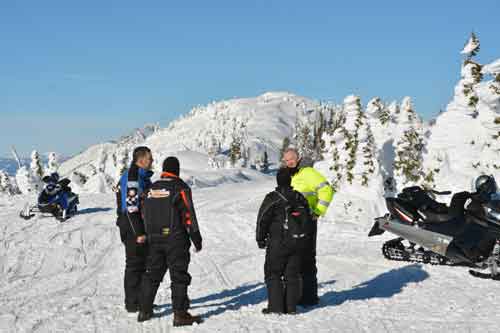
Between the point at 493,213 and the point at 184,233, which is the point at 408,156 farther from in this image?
the point at 184,233

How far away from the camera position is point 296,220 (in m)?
6.14

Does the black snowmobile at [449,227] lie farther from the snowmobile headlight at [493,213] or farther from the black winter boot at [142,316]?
the black winter boot at [142,316]

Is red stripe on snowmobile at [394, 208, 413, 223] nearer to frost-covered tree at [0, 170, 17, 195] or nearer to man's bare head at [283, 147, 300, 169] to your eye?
man's bare head at [283, 147, 300, 169]

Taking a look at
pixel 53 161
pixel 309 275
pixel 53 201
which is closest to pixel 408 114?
pixel 53 201

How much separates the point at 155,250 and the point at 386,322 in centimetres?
280

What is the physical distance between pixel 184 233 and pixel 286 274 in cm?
135

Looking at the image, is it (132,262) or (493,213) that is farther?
(493,213)

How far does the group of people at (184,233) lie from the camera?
230 inches

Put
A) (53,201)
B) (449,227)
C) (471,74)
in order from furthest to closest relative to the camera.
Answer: (471,74) → (53,201) → (449,227)

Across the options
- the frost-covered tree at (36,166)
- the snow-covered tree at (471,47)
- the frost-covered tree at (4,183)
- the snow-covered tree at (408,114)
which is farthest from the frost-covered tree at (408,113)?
the frost-covered tree at (4,183)

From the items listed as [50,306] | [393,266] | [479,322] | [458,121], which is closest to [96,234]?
[50,306]

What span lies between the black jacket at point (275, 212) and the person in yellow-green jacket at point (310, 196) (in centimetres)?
24

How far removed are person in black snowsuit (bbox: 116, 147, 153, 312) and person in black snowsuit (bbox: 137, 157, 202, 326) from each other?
28 centimetres

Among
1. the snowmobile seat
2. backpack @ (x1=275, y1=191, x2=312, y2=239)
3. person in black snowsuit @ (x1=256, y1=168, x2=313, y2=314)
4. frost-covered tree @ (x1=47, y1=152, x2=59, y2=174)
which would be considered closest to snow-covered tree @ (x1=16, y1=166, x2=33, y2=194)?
frost-covered tree @ (x1=47, y1=152, x2=59, y2=174)
